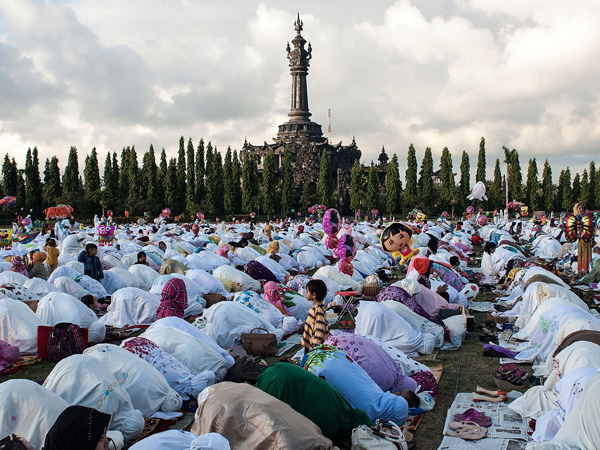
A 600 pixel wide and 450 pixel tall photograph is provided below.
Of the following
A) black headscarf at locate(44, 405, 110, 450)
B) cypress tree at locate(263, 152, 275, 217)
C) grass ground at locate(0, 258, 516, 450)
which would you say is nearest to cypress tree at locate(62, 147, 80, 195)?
cypress tree at locate(263, 152, 275, 217)

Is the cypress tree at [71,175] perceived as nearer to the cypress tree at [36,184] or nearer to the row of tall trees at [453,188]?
the cypress tree at [36,184]

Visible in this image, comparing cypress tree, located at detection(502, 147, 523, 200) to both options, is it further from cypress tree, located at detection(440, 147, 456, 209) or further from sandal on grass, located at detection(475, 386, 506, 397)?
sandal on grass, located at detection(475, 386, 506, 397)

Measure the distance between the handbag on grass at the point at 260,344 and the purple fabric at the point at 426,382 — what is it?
6.87 ft

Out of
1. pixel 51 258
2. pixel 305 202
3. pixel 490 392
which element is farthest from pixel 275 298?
pixel 305 202

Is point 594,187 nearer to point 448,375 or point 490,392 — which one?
point 448,375

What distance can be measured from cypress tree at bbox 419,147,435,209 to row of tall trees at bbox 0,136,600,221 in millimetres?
90

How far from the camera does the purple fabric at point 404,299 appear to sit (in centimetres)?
789

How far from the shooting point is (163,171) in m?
50.5

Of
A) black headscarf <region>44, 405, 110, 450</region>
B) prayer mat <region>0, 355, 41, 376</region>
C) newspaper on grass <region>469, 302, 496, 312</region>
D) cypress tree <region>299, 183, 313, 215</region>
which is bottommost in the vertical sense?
prayer mat <region>0, 355, 41, 376</region>

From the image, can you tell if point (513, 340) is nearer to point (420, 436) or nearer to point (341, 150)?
point (420, 436)

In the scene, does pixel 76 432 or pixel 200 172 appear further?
pixel 200 172

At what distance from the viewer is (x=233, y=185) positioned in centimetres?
5062

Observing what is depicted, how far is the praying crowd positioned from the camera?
3.78m

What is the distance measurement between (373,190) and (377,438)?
4694 centimetres
